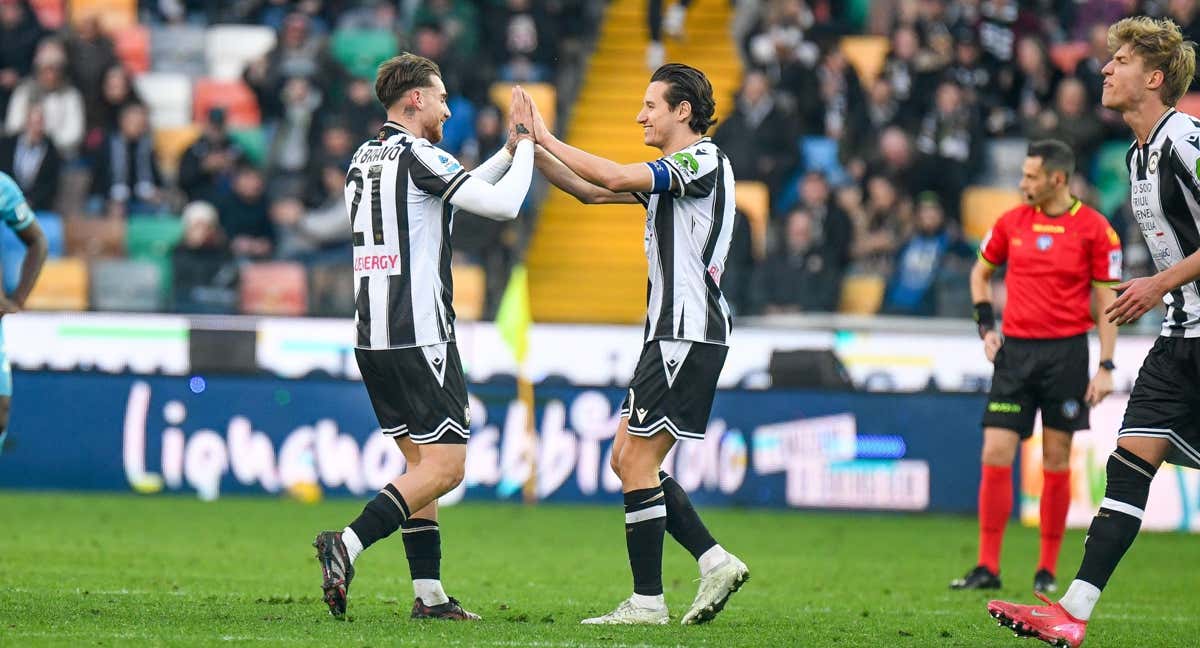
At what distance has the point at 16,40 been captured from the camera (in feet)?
65.9

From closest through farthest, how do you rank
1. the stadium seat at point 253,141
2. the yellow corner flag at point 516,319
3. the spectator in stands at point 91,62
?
1. the yellow corner flag at point 516,319
2. the spectator in stands at point 91,62
3. the stadium seat at point 253,141

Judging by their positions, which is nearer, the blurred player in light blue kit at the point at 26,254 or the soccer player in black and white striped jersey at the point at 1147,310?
the soccer player in black and white striped jersey at the point at 1147,310

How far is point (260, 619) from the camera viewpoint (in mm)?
7348

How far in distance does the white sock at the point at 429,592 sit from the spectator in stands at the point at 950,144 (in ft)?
39.4

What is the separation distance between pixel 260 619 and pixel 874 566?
5054 millimetres

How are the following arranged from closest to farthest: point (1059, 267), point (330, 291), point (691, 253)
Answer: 1. point (691, 253)
2. point (1059, 267)
3. point (330, 291)

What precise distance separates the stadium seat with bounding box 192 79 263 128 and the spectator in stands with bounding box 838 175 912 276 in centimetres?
723

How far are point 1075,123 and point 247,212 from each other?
8.98 m

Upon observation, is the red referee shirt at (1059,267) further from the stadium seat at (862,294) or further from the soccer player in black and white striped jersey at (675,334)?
the stadium seat at (862,294)

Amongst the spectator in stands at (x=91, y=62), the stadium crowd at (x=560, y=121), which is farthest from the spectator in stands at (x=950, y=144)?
the spectator in stands at (x=91, y=62)

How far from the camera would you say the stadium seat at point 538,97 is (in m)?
19.7

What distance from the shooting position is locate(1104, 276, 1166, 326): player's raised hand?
6613 mm

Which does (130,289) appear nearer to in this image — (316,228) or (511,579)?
(316,228)

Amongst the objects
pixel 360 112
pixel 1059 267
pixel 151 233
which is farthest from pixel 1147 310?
pixel 151 233
